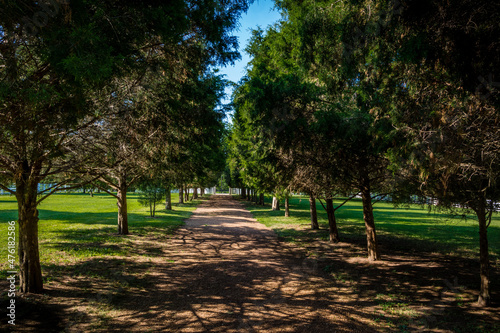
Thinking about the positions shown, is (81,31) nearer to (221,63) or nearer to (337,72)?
(221,63)

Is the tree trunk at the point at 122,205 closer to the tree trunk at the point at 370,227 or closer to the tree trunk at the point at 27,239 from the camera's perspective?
the tree trunk at the point at 27,239

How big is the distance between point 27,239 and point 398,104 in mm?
8276

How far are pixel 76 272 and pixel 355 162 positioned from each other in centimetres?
861

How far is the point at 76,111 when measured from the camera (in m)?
3.70

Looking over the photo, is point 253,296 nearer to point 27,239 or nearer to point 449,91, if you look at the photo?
point 27,239

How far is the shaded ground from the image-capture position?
4.57m

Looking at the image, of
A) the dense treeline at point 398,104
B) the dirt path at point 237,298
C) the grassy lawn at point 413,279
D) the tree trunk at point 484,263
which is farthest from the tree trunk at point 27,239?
the tree trunk at point 484,263

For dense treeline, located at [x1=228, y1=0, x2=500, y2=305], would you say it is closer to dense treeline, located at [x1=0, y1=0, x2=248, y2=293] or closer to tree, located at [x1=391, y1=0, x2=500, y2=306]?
tree, located at [x1=391, y1=0, x2=500, y2=306]

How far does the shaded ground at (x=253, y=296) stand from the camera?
4.57 m

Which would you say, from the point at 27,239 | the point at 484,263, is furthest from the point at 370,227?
the point at 27,239

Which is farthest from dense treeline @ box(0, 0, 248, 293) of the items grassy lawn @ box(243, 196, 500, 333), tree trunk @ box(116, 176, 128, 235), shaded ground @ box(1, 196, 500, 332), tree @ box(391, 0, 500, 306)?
grassy lawn @ box(243, 196, 500, 333)

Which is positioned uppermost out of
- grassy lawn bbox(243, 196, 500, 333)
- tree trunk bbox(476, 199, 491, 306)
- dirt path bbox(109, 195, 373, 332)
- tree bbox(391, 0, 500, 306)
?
tree bbox(391, 0, 500, 306)

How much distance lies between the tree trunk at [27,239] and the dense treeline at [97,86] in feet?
0.07

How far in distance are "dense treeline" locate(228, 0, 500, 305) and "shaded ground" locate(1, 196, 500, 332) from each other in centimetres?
137
